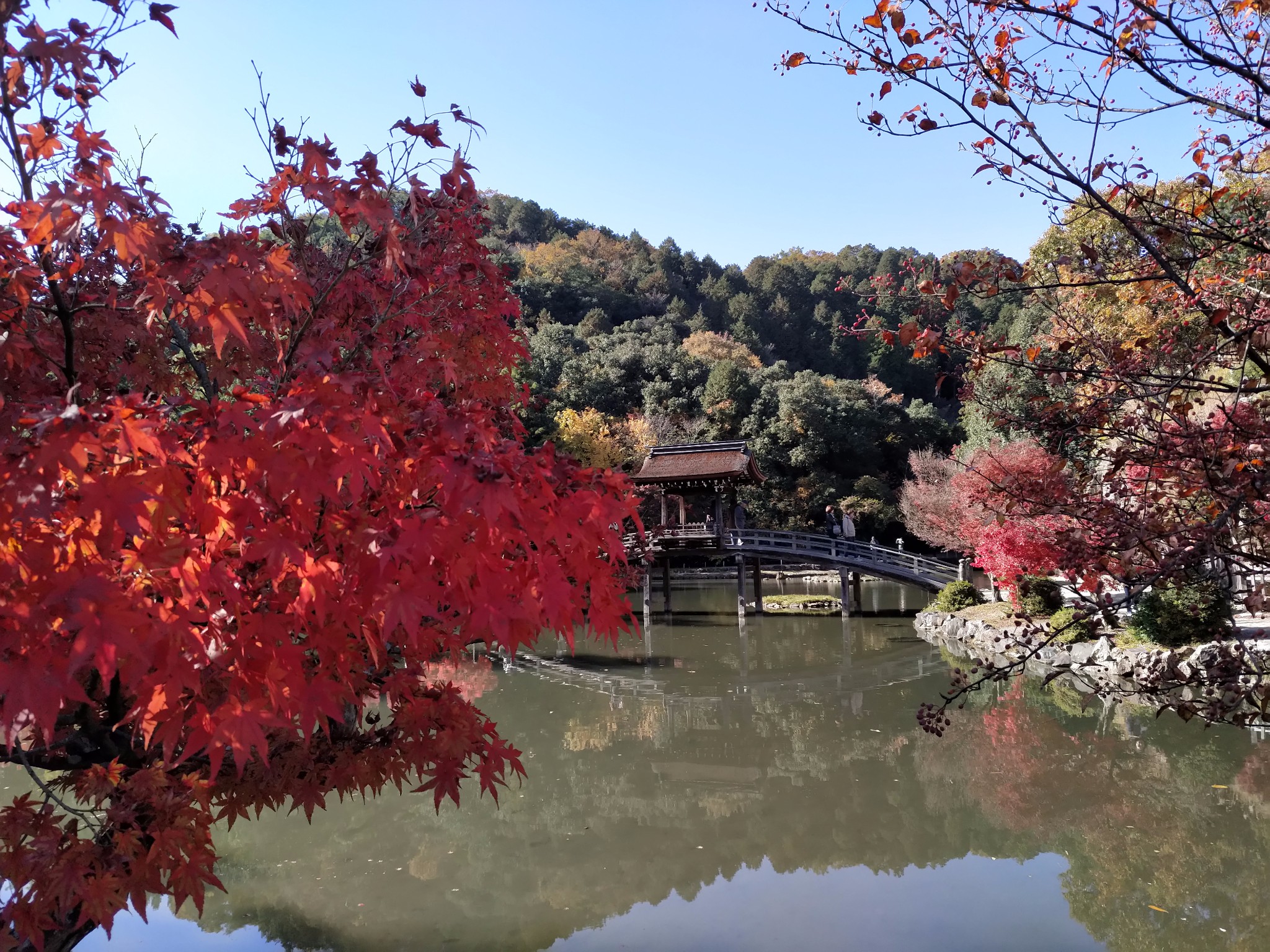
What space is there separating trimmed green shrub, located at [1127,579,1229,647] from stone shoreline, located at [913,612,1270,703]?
0.21 metres

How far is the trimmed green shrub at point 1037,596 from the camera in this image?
11133 millimetres

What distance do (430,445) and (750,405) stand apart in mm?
24349

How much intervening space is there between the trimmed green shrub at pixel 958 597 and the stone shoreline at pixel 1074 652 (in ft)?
0.75

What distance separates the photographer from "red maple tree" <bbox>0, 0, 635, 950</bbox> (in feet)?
4.46

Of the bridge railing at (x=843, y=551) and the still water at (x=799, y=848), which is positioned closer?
the still water at (x=799, y=848)

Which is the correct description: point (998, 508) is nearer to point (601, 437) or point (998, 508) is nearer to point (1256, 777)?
point (1256, 777)

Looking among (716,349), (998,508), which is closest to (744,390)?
(716,349)

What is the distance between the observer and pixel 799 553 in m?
16.5

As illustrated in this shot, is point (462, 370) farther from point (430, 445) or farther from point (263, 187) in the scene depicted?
point (430, 445)

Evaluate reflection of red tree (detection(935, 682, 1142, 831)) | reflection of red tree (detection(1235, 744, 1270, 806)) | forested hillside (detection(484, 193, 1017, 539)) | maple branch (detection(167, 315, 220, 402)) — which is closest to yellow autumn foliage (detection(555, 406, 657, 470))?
Answer: forested hillside (detection(484, 193, 1017, 539))

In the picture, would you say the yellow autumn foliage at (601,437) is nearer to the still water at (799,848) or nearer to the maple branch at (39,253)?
the still water at (799,848)

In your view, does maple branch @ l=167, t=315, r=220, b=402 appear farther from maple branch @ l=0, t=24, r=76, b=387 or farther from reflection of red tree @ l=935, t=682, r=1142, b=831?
reflection of red tree @ l=935, t=682, r=1142, b=831

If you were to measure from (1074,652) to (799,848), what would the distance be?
6413 millimetres

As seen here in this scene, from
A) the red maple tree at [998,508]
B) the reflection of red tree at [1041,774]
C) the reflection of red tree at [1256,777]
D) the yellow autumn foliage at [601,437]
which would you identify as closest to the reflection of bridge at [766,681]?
the red maple tree at [998,508]
